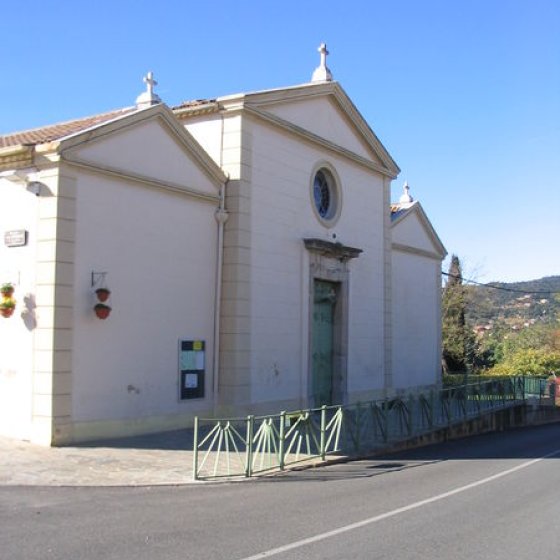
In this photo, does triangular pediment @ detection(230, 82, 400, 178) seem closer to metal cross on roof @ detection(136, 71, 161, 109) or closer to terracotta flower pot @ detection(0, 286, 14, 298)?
metal cross on roof @ detection(136, 71, 161, 109)

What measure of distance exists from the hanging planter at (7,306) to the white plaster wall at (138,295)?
1101mm

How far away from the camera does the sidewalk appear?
30.1ft

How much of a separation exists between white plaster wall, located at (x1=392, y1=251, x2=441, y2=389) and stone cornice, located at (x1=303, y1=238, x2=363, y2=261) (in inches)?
174

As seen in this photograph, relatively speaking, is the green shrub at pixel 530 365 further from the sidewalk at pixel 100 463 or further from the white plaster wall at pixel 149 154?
the sidewalk at pixel 100 463

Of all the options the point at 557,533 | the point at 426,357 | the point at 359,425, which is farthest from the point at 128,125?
the point at 426,357

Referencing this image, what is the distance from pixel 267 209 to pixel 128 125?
14.2 feet

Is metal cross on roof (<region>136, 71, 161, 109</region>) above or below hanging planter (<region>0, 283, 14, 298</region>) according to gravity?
above

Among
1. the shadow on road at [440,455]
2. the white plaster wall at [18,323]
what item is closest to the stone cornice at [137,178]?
the white plaster wall at [18,323]

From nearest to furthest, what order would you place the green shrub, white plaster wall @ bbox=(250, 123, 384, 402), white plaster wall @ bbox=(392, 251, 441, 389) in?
1. white plaster wall @ bbox=(250, 123, 384, 402)
2. white plaster wall @ bbox=(392, 251, 441, 389)
3. the green shrub

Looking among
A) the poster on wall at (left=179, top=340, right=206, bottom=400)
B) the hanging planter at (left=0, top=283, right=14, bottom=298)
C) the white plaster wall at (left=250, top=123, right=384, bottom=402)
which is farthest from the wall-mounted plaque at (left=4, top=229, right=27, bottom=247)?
the white plaster wall at (left=250, top=123, right=384, bottom=402)

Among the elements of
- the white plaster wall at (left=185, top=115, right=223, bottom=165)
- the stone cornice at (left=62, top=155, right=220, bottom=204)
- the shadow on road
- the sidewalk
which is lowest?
the shadow on road

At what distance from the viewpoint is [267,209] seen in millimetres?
16219

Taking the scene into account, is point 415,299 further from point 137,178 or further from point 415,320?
point 137,178

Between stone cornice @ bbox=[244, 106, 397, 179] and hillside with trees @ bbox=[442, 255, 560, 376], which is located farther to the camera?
hillside with trees @ bbox=[442, 255, 560, 376]
